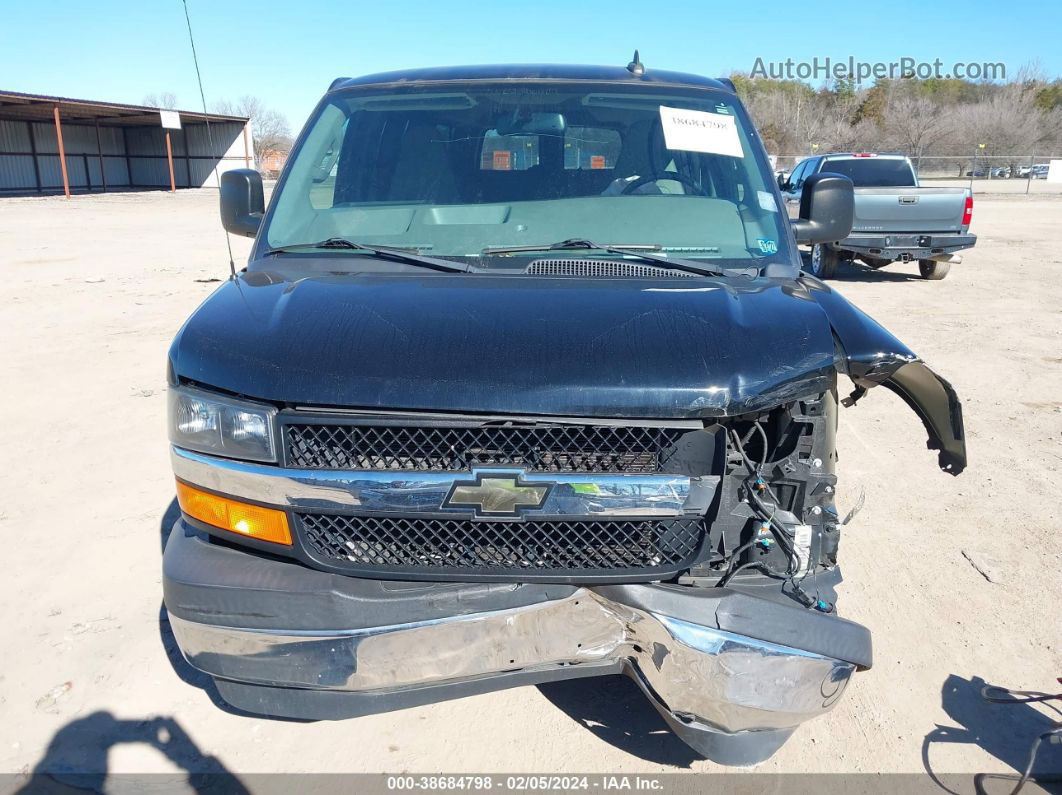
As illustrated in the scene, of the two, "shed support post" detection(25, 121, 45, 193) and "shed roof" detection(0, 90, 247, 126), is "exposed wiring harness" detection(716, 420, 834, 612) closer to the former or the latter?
"shed roof" detection(0, 90, 247, 126)

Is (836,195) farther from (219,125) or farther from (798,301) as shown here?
(219,125)

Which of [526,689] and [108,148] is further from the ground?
[108,148]

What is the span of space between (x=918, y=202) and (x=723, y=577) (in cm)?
1142

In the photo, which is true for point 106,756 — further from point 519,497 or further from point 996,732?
point 996,732

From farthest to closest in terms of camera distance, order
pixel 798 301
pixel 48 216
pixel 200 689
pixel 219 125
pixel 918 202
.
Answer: pixel 219 125 < pixel 48 216 < pixel 918 202 < pixel 200 689 < pixel 798 301

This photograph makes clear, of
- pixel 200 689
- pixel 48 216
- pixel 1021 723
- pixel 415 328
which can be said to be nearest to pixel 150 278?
pixel 200 689

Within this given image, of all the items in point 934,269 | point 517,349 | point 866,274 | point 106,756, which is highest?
point 517,349

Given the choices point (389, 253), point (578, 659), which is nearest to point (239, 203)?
point (389, 253)

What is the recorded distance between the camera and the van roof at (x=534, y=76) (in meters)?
3.66

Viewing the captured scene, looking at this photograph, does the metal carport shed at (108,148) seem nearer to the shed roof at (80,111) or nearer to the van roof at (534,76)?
the shed roof at (80,111)

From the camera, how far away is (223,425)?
7.54ft

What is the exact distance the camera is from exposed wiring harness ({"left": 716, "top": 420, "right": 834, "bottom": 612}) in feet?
7.52

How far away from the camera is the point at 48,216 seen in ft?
82.7

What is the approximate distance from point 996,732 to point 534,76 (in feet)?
10.4
